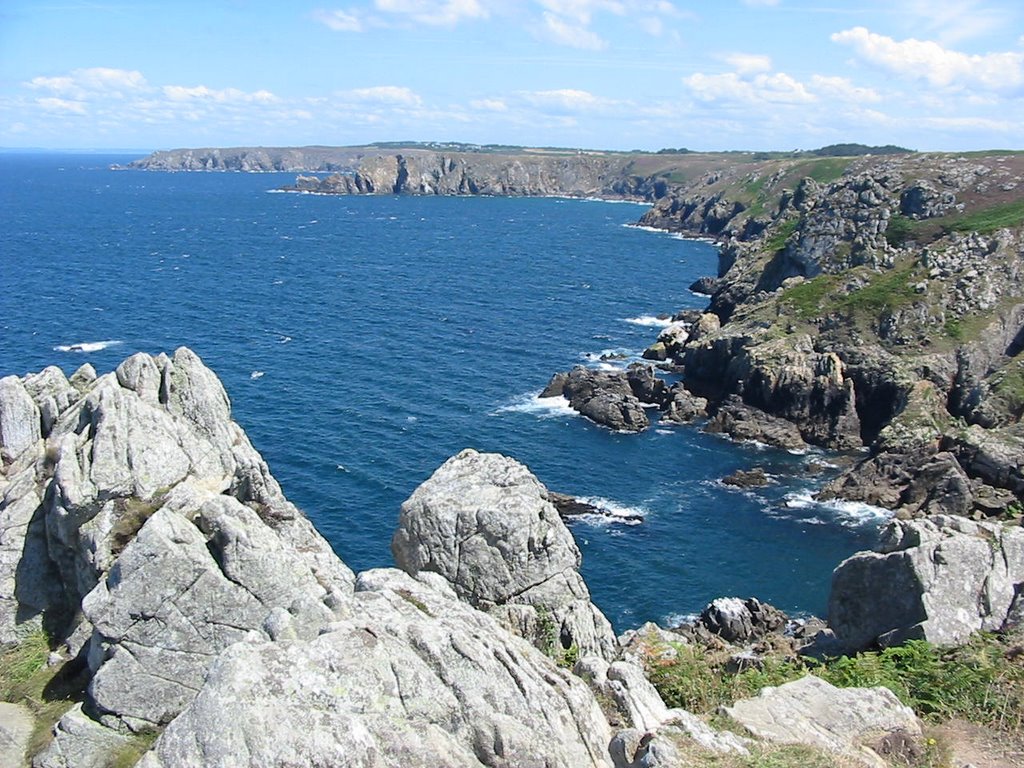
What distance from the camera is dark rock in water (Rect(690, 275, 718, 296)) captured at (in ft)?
541

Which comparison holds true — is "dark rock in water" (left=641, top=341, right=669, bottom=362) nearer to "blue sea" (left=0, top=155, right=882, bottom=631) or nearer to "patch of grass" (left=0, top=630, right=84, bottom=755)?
"blue sea" (left=0, top=155, right=882, bottom=631)

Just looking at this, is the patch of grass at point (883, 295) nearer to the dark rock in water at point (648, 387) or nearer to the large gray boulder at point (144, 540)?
the dark rock in water at point (648, 387)

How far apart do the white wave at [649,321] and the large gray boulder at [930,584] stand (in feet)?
347

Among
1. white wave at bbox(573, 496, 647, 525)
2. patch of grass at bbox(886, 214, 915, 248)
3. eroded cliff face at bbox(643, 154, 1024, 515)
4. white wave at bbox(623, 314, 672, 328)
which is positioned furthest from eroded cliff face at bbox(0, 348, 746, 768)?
white wave at bbox(623, 314, 672, 328)

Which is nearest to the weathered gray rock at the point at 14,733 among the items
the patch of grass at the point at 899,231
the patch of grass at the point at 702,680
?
the patch of grass at the point at 702,680

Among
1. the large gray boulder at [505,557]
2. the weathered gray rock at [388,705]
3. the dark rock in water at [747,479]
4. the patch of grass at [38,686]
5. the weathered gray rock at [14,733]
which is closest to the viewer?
the weathered gray rock at [388,705]

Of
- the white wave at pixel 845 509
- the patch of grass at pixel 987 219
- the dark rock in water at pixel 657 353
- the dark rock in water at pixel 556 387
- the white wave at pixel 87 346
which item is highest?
the patch of grass at pixel 987 219

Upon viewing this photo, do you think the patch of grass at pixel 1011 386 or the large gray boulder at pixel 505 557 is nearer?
the large gray boulder at pixel 505 557

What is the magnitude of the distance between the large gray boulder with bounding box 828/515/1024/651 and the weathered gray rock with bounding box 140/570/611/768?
54.2ft

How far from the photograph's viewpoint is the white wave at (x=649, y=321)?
14038cm

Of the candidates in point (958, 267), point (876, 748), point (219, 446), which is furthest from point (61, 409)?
point (958, 267)

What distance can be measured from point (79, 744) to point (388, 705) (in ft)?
33.5

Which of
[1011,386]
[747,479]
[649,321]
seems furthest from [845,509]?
[649,321]

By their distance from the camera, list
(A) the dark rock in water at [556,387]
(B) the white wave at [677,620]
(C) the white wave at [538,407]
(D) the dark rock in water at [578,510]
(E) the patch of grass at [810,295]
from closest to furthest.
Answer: (B) the white wave at [677,620] → (D) the dark rock in water at [578,510] → (C) the white wave at [538,407] → (A) the dark rock in water at [556,387] → (E) the patch of grass at [810,295]
